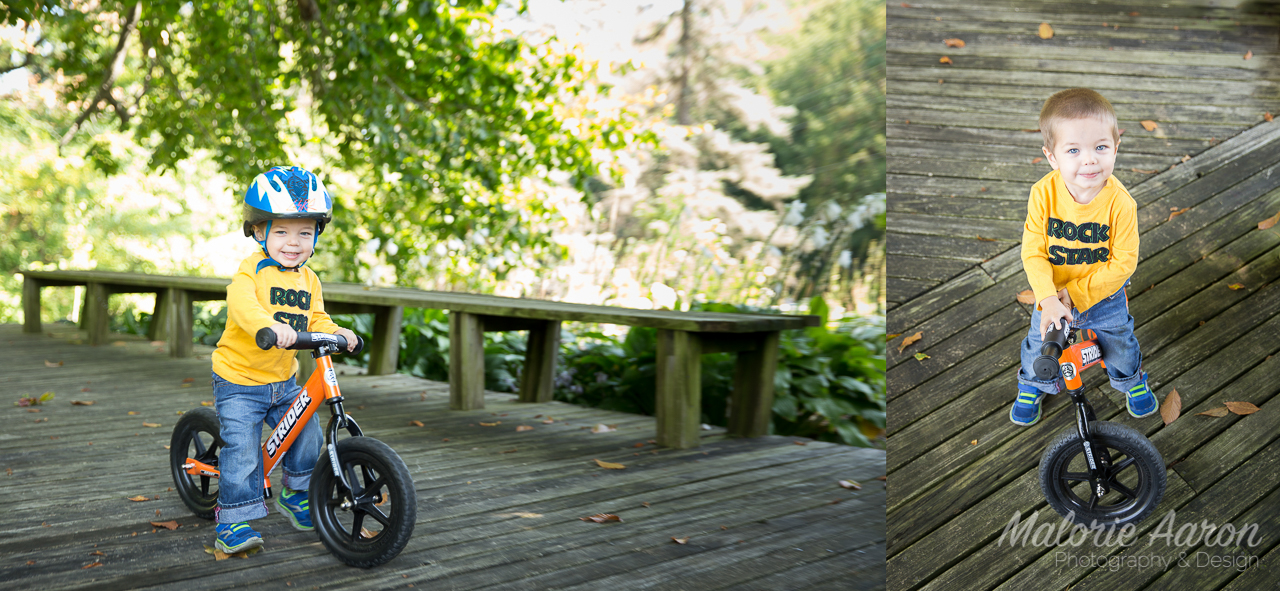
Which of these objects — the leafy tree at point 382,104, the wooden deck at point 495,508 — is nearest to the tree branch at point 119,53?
the leafy tree at point 382,104

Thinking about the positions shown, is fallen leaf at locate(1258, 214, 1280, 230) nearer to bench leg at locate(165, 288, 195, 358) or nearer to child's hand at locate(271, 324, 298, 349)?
child's hand at locate(271, 324, 298, 349)

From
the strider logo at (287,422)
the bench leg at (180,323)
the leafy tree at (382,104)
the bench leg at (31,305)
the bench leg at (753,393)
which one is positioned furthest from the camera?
the bench leg at (31,305)

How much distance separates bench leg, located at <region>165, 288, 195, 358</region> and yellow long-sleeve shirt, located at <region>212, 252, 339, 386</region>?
312 centimetres

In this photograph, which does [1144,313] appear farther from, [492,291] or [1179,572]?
[492,291]

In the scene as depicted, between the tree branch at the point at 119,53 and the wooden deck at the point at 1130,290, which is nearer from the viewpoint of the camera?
the wooden deck at the point at 1130,290

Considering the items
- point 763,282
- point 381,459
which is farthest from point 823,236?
point 381,459

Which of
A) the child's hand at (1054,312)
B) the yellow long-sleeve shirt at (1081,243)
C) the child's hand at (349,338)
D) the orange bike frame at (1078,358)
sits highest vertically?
the yellow long-sleeve shirt at (1081,243)

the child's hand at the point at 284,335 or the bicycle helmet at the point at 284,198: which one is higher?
the bicycle helmet at the point at 284,198

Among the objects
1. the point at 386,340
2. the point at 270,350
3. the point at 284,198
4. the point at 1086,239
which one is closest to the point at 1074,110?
the point at 1086,239

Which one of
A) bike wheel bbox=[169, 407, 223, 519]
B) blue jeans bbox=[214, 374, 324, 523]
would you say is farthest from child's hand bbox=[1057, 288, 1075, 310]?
bike wheel bbox=[169, 407, 223, 519]

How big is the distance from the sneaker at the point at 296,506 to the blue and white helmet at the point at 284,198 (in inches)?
32.3

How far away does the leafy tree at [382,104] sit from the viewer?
213 inches

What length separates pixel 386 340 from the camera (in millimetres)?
4344

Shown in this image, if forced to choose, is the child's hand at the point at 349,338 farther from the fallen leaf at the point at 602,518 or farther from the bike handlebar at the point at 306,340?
the fallen leaf at the point at 602,518
